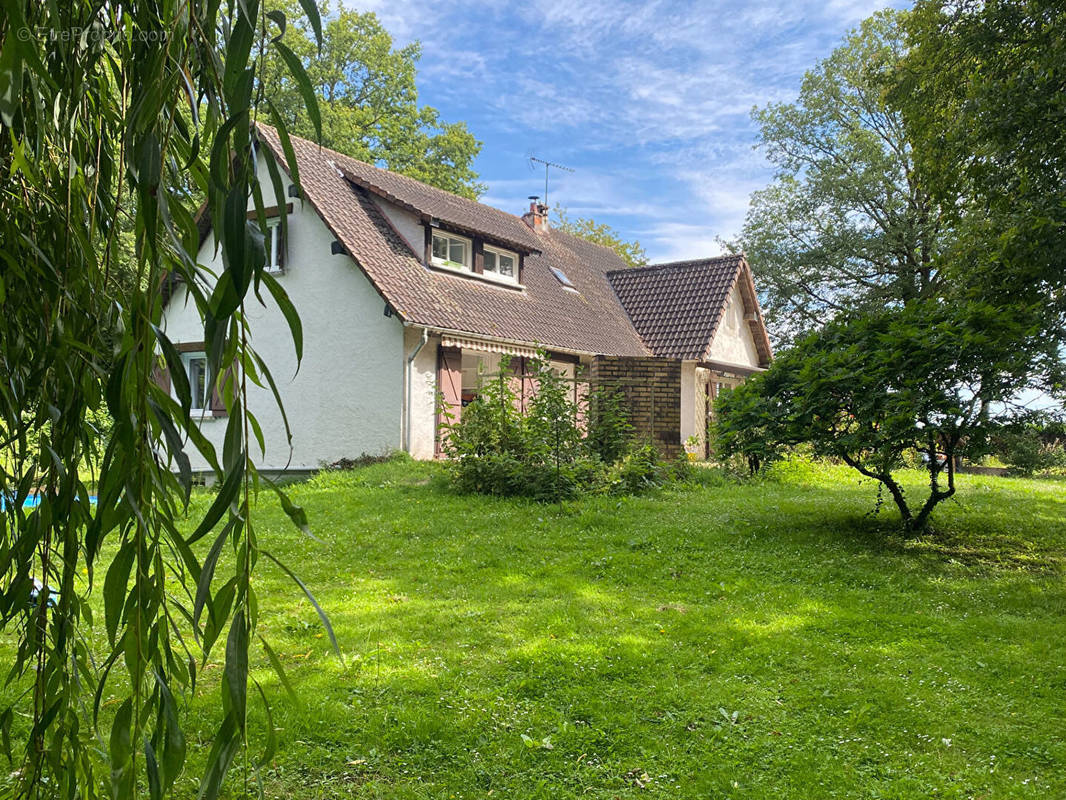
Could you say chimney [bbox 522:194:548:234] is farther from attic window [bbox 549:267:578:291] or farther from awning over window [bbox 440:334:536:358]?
awning over window [bbox 440:334:536:358]

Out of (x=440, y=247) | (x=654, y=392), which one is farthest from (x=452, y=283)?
(x=654, y=392)

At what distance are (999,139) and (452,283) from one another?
1086cm

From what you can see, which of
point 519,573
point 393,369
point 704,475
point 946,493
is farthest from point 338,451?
point 946,493

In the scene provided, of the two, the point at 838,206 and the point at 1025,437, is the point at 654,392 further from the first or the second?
the point at 838,206

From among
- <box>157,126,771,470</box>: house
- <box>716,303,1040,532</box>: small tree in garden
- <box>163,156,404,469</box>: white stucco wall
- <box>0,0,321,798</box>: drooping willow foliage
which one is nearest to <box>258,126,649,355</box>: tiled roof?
<box>157,126,771,470</box>: house

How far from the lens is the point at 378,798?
133 inches

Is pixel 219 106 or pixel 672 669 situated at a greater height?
pixel 219 106

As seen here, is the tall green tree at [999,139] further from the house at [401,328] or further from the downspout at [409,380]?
the downspout at [409,380]

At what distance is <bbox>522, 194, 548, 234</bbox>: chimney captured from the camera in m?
24.9

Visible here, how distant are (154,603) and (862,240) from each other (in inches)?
1113

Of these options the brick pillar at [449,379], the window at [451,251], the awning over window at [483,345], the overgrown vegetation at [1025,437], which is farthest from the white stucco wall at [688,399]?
the overgrown vegetation at [1025,437]

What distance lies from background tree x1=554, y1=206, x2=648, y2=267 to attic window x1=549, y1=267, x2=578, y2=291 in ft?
71.7

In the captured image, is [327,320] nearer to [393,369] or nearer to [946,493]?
[393,369]

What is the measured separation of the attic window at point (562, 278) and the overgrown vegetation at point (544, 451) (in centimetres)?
940
